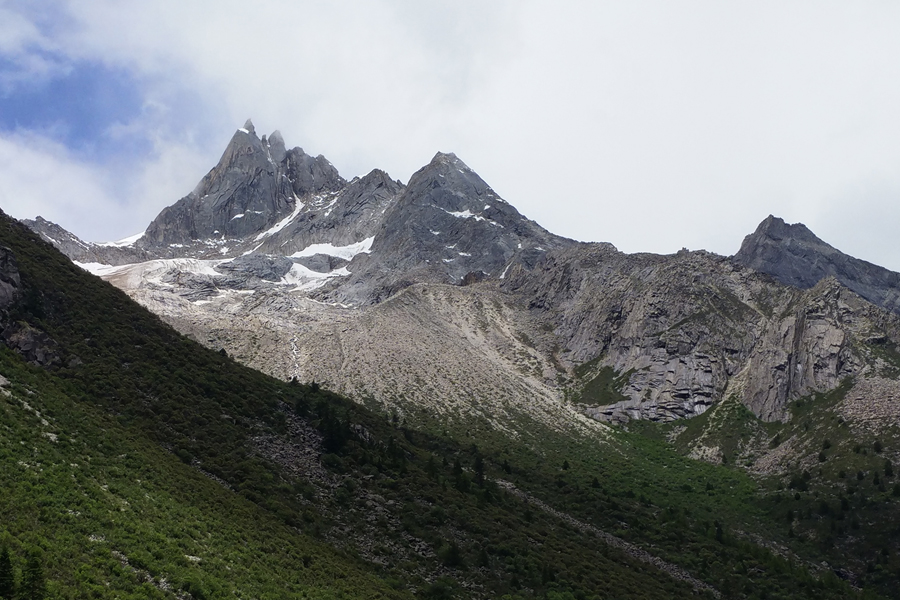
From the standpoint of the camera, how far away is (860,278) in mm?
182375

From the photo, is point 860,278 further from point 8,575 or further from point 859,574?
point 8,575

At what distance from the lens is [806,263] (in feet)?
612

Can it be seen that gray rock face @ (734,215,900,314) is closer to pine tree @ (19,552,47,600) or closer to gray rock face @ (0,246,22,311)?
gray rock face @ (0,246,22,311)

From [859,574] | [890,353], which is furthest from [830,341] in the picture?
[859,574]

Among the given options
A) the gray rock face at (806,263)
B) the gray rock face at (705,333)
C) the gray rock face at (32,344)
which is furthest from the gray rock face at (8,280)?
the gray rock face at (806,263)

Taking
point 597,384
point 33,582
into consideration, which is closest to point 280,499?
point 33,582

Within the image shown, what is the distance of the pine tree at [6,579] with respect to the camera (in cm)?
1917

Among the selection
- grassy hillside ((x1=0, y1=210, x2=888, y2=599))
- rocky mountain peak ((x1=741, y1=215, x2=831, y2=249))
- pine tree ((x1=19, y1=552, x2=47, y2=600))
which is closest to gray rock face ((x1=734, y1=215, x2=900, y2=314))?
rocky mountain peak ((x1=741, y1=215, x2=831, y2=249))

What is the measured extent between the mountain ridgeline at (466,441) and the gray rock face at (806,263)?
206 feet

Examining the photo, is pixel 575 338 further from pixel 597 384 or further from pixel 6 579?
pixel 6 579

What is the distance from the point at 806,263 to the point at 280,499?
183730 mm

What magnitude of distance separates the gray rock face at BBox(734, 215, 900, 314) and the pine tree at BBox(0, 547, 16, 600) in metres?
189

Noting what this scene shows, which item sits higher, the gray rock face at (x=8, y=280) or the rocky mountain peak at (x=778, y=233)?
the rocky mountain peak at (x=778, y=233)

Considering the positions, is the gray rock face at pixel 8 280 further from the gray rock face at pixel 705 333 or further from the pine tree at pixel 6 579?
the gray rock face at pixel 705 333
